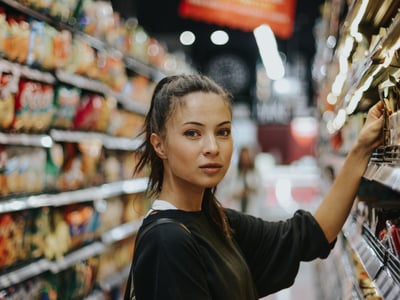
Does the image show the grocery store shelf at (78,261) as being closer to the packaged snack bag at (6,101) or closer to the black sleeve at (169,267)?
the packaged snack bag at (6,101)

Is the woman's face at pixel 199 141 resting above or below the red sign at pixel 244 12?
below

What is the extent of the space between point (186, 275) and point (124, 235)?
389cm

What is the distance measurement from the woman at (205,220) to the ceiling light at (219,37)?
13.9 metres

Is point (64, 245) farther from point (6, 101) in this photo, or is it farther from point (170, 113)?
point (170, 113)

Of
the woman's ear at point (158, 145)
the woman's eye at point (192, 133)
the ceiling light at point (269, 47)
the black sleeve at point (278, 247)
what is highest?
the ceiling light at point (269, 47)

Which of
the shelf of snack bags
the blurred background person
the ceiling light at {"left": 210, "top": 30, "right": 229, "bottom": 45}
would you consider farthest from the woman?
the ceiling light at {"left": 210, "top": 30, "right": 229, "bottom": 45}

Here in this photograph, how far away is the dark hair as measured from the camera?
187cm

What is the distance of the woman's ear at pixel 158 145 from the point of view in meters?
1.90

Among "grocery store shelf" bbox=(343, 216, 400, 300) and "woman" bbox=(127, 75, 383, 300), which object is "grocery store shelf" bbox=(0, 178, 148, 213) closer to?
"woman" bbox=(127, 75, 383, 300)

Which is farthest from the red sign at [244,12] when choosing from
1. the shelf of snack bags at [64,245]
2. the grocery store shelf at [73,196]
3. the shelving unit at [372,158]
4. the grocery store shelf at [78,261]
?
the shelving unit at [372,158]

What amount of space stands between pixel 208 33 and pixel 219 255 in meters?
14.6

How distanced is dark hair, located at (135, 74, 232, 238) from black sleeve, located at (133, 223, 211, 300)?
1.08 feet

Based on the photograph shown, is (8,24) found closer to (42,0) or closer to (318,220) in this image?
(42,0)

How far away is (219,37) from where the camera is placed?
637 inches
